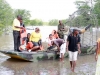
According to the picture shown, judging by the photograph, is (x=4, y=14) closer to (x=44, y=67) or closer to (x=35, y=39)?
(x=35, y=39)

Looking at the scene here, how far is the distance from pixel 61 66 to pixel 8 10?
987 inches

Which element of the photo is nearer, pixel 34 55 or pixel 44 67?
pixel 44 67

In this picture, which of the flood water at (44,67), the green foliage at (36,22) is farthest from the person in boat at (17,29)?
the green foliage at (36,22)

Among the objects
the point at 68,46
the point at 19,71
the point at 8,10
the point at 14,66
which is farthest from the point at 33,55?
the point at 8,10

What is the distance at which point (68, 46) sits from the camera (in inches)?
359

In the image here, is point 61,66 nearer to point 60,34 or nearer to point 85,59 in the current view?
point 85,59

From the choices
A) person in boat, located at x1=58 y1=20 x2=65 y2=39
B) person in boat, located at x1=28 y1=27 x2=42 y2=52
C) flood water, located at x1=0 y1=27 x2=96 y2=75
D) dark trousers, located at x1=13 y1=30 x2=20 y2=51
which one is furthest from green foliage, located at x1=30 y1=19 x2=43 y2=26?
flood water, located at x1=0 y1=27 x2=96 y2=75

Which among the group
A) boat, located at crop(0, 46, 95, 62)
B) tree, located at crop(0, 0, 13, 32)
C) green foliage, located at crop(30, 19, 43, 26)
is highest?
tree, located at crop(0, 0, 13, 32)

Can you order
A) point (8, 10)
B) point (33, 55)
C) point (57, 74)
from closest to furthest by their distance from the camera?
point (57, 74)
point (33, 55)
point (8, 10)

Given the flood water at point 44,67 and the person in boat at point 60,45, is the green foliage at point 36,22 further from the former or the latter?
the flood water at point 44,67

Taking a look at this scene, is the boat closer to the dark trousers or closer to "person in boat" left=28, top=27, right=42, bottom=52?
"person in boat" left=28, top=27, right=42, bottom=52

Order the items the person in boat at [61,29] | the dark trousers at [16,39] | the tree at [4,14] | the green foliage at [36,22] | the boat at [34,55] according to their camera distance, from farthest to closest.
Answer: the green foliage at [36,22], the tree at [4,14], the person in boat at [61,29], the dark trousers at [16,39], the boat at [34,55]

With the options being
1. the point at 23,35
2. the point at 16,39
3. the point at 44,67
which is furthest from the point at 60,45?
the point at 16,39

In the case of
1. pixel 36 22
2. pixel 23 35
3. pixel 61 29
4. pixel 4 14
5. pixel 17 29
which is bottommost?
pixel 36 22
